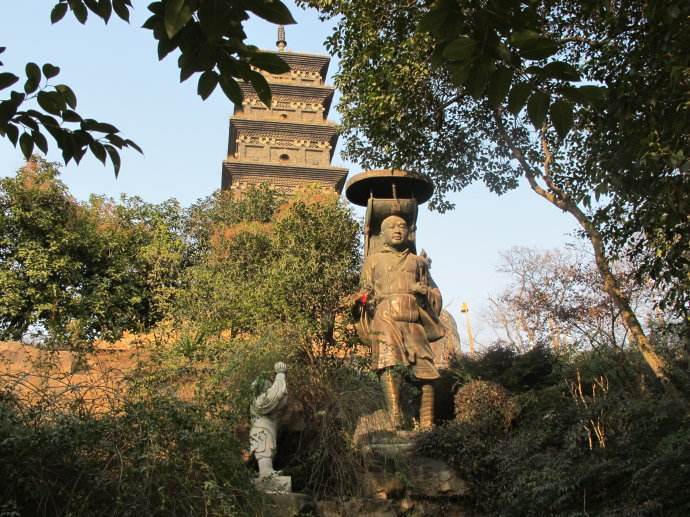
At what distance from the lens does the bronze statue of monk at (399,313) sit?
883 centimetres

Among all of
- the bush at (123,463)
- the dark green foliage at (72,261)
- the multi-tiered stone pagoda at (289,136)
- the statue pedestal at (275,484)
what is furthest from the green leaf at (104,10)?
the multi-tiered stone pagoda at (289,136)

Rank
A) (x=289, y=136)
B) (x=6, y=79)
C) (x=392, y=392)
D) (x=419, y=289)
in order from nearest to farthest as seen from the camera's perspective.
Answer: (x=6, y=79) < (x=392, y=392) < (x=419, y=289) < (x=289, y=136)

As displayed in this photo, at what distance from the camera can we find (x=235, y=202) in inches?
749

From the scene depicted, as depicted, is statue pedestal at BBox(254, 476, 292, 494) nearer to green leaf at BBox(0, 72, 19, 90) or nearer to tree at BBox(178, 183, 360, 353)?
tree at BBox(178, 183, 360, 353)

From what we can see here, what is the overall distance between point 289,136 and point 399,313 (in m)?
18.1

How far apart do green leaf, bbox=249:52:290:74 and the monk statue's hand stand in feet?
23.1

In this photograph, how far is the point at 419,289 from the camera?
9.30m

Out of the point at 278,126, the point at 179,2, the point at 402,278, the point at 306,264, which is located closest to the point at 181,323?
the point at 306,264

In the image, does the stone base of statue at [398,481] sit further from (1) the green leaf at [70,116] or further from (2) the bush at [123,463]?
(1) the green leaf at [70,116]

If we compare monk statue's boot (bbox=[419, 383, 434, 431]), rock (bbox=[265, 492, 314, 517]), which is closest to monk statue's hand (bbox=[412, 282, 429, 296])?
monk statue's boot (bbox=[419, 383, 434, 431])

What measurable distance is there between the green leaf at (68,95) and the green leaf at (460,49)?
5.16 feet

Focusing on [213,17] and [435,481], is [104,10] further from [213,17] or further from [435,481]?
[435,481]

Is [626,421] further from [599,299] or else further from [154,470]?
[599,299]

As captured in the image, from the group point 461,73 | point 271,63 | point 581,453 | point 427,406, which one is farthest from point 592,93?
point 427,406
